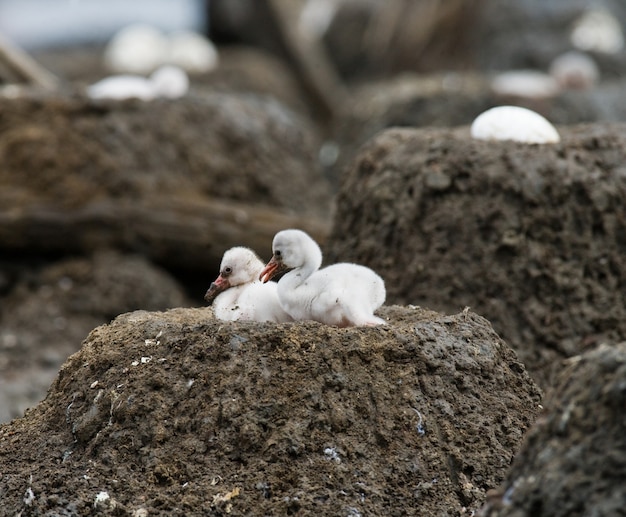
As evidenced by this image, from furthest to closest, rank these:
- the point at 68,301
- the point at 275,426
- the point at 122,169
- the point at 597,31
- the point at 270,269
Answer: the point at 597,31 < the point at 122,169 < the point at 68,301 < the point at 270,269 < the point at 275,426

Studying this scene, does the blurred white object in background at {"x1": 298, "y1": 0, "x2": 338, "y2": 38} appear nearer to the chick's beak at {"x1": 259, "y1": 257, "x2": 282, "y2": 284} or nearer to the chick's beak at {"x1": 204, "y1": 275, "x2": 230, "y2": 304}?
the chick's beak at {"x1": 204, "y1": 275, "x2": 230, "y2": 304}

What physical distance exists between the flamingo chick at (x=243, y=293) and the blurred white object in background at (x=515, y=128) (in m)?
2.44

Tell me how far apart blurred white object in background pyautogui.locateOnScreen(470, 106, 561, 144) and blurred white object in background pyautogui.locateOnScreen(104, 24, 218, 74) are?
15.7m

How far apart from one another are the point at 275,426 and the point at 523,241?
3045 mm

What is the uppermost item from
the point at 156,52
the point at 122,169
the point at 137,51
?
the point at 156,52

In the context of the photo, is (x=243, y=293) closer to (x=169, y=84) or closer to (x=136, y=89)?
(x=136, y=89)

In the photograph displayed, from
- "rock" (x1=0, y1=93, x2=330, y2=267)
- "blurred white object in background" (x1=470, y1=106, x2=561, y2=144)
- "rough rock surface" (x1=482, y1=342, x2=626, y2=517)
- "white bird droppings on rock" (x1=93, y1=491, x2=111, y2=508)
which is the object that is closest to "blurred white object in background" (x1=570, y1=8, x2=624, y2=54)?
"rock" (x1=0, y1=93, x2=330, y2=267)

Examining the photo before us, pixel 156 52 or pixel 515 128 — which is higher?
pixel 156 52

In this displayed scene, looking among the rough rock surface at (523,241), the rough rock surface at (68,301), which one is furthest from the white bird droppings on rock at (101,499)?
the rough rock surface at (68,301)

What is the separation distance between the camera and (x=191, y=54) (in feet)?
86.4

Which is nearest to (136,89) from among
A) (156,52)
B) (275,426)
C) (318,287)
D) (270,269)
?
(270,269)

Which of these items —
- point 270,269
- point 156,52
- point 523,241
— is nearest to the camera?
point 270,269

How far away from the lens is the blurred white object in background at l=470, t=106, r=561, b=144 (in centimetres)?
883

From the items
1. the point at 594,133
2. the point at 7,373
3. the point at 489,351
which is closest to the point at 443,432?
the point at 489,351
